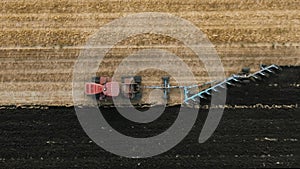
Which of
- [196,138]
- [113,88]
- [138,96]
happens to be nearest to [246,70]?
[196,138]

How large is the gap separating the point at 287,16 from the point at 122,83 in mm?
5084

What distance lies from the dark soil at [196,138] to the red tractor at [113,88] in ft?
2.51

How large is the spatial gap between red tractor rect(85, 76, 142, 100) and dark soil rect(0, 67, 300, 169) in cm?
76

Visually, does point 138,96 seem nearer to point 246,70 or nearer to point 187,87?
point 187,87

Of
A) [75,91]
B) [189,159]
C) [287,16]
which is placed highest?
[287,16]

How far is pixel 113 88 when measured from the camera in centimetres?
1018

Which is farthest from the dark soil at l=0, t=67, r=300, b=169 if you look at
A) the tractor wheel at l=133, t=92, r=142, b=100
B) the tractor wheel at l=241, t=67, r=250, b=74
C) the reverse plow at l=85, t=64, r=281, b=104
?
the tractor wheel at l=133, t=92, r=142, b=100

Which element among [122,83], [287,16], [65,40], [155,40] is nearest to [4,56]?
[65,40]

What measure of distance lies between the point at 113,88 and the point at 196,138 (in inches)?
107

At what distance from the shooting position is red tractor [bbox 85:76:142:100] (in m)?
10.2

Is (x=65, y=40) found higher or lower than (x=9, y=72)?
higher

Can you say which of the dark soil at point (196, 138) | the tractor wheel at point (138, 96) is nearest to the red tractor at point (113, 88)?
the tractor wheel at point (138, 96)

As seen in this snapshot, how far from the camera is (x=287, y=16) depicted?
1056cm

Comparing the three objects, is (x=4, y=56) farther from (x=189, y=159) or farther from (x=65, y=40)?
(x=189, y=159)
